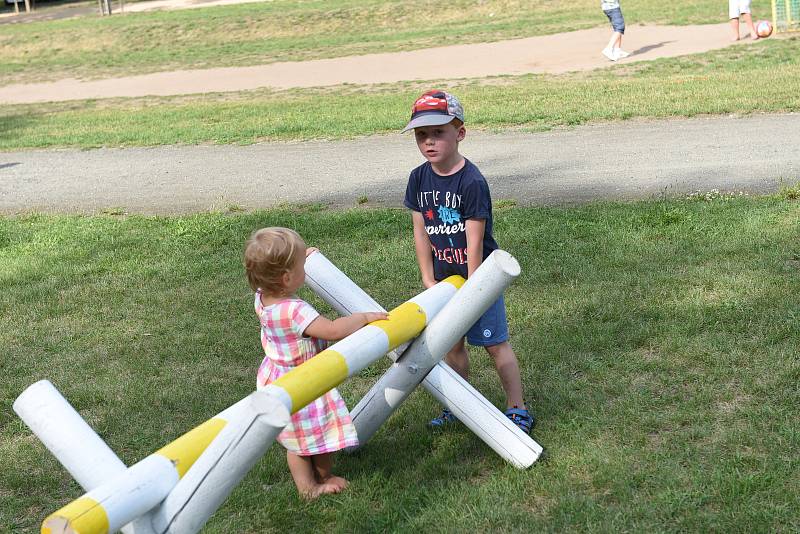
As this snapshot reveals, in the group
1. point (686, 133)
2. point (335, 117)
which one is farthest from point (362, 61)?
point (686, 133)

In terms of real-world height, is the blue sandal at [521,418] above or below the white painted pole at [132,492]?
below

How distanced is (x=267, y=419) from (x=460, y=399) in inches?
48.4

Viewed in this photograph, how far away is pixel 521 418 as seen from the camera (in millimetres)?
3891

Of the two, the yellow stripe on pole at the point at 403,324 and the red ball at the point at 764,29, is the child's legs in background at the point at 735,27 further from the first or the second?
the yellow stripe on pole at the point at 403,324

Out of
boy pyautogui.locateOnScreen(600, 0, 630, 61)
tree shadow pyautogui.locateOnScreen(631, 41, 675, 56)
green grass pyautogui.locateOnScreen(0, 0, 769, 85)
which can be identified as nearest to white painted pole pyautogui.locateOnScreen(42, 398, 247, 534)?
boy pyautogui.locateOnScreen(600, 0, 630, 61)

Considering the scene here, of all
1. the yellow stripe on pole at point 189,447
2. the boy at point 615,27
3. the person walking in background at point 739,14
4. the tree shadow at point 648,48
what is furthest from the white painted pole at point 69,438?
the person walking in background at point 739,14

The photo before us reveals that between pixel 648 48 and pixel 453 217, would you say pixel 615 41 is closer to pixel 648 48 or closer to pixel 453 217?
pixel 648 48

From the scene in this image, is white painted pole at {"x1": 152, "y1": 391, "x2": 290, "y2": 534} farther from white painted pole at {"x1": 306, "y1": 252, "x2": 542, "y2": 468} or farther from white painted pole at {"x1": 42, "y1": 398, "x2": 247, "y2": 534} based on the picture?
white painted pole at {"x1": 306, "y1": 252, "x2": 542, "y2": 468}

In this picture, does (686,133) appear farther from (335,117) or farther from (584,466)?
A: (584,466)

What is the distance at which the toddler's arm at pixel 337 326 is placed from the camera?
10.8 ft

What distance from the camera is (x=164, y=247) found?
22.8ft

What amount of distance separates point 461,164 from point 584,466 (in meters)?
1.22

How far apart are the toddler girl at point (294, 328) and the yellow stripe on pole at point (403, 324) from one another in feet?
0.18

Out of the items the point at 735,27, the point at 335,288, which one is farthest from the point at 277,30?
the point at 335,288
